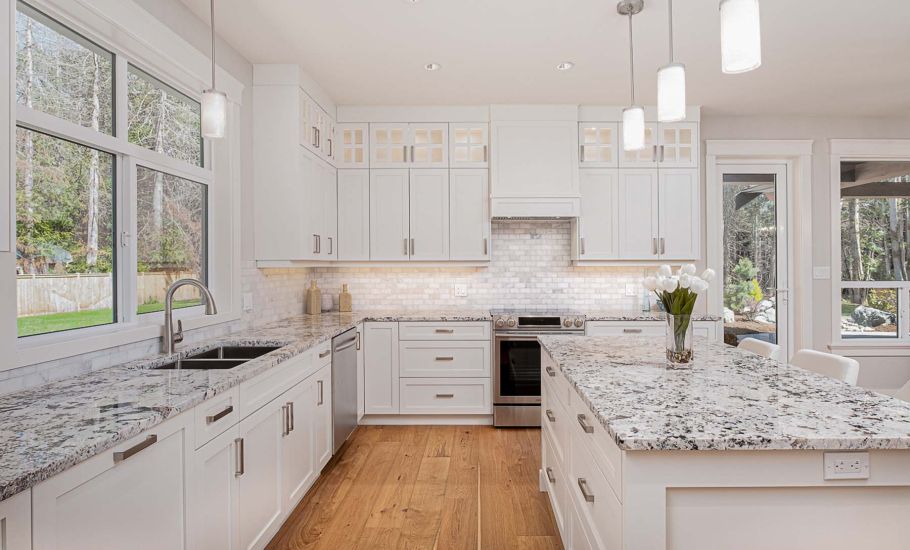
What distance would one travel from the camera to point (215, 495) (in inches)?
63.3

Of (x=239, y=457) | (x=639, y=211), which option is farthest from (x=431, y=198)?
(x=239, y=457)

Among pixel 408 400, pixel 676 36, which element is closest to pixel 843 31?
pixel 676 36

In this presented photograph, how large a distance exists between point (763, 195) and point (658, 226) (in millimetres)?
1269

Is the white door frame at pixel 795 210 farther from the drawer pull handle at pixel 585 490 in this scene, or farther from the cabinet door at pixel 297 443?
the cabinet door at pixel 297 443

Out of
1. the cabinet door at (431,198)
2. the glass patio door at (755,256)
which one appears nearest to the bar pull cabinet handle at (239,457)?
the cabinet door at (431,198)

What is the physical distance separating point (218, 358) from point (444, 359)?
5.79 feet

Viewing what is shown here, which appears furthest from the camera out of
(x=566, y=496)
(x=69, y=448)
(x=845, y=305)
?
(x=845, y=305)

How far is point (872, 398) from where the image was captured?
1354 millimetres

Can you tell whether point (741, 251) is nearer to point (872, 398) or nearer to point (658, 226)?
point (658, 226)

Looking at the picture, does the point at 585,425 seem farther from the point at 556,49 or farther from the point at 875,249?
the point at 875,249

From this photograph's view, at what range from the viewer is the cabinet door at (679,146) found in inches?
156

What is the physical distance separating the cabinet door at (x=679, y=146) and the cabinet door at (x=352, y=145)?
2533 mm

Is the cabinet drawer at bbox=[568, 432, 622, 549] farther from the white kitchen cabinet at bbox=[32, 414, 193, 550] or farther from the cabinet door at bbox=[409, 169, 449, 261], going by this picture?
the cabinet door at bbox=[409, 169, 449, 261]

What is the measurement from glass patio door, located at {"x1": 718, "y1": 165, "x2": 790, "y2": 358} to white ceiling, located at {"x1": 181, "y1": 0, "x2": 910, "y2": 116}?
713 millimetres
